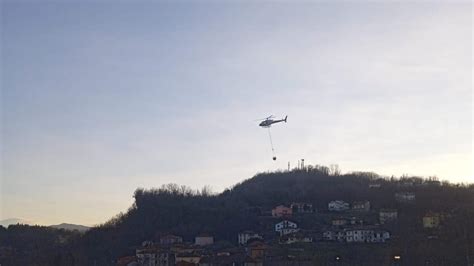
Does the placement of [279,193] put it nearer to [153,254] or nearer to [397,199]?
[397,199]

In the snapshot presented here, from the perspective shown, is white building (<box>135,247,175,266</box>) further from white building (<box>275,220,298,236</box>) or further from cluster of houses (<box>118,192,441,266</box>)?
white building (<box>275,220,298,236</box>)

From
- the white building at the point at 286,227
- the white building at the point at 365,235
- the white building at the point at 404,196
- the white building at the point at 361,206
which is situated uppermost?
the white building at the point at 404,196

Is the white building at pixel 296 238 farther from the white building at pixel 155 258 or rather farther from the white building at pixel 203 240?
the white building at pixel 155 258

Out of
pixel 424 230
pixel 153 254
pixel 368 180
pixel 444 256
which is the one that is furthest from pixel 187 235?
pixel 368 180

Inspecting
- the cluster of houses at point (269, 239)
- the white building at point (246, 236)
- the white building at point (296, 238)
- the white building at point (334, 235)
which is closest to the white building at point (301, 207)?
the cluster of houses at point (269, 239)

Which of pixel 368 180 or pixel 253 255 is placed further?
pixel 368 180

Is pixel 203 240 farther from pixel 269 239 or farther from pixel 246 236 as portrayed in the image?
pixel 269 239
